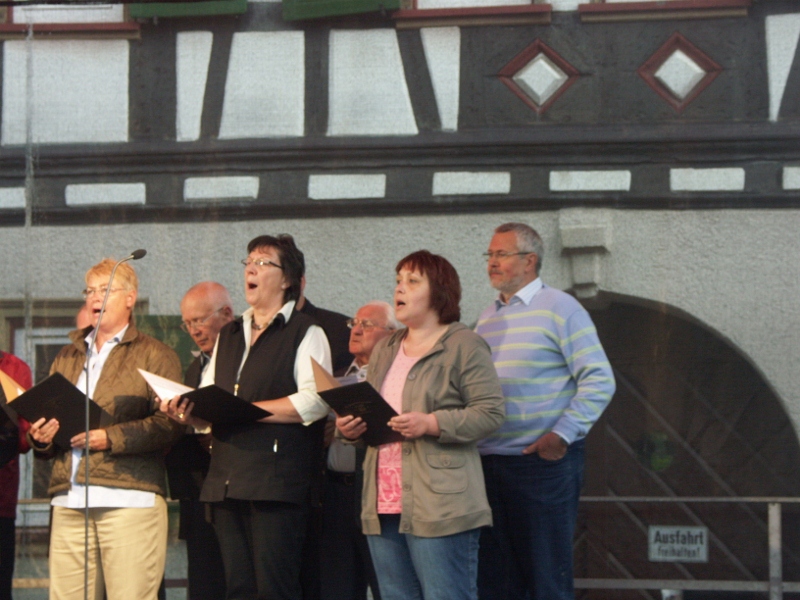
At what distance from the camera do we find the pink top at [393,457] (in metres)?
3.76

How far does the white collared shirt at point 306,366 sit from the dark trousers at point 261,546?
0.31 m

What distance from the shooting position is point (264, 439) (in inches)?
157

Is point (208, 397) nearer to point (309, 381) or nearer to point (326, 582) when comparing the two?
point (309, 381)

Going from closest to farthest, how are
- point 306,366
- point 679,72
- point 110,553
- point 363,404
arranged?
point 363,404 < point 306,366 < point 110,553 < point 679,72

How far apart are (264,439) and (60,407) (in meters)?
0.68

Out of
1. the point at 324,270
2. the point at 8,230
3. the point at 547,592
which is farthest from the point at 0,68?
the point at 547,592

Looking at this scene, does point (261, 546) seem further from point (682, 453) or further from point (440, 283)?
point (682, 453)

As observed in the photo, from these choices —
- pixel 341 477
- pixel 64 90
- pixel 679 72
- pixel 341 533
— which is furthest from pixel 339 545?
pixel 64 90

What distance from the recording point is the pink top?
3.76 meters

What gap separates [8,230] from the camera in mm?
5754

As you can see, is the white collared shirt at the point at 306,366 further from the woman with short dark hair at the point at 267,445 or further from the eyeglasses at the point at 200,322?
the eyeglasses at the point at 200,322

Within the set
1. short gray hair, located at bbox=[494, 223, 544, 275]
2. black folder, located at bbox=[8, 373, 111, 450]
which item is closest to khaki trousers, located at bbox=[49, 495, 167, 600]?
black folder, located at bbox=[8, 373, 111, 450]

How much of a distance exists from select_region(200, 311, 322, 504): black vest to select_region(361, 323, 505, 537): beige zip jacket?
0.27 m

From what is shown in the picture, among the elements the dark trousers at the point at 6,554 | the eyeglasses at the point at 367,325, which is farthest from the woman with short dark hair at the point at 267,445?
the dark trousers at the point at 6,554
